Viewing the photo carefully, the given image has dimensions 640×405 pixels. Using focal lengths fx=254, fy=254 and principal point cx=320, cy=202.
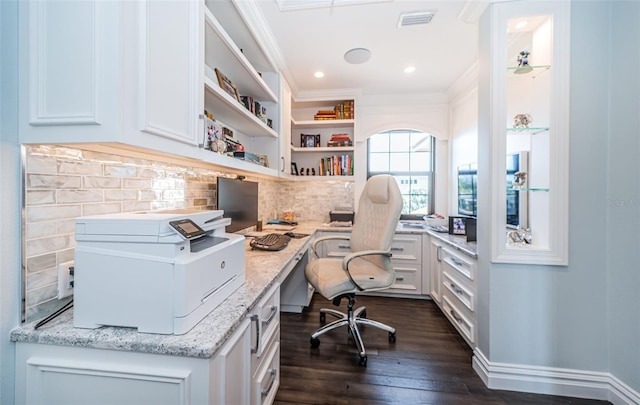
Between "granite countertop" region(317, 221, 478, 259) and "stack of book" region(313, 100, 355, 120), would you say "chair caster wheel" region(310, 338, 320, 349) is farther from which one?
"stack of book" region(313, 100, 355, 120)

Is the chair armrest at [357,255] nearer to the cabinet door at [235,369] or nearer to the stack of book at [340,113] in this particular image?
the cabinet door at [235,369]

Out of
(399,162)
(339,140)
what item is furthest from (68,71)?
(399,162)

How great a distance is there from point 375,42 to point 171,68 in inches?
71.3

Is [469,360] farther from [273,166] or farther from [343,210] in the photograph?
[273,166]

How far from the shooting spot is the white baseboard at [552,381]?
1479mm

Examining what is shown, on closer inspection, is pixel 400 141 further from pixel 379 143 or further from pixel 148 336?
pixel 148 336

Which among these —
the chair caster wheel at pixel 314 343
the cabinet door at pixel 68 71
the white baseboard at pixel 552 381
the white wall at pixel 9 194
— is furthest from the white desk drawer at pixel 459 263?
the white wall at pixel 9 194

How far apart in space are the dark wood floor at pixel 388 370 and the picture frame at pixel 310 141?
7.02 feet

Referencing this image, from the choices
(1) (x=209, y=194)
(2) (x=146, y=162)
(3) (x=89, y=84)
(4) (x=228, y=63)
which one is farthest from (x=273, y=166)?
(3) (x=89, y=84)

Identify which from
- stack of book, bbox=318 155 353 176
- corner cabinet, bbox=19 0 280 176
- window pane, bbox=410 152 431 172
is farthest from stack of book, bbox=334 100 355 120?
corner cabinet, bbox=19 0 280 176

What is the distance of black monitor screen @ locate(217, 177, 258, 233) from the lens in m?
1.84

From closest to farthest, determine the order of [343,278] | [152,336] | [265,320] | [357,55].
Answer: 1. [152,336]
2. [265,320]
3. [343,278]
4. [357,55]

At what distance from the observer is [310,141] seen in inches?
135

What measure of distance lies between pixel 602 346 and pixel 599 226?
707mm
